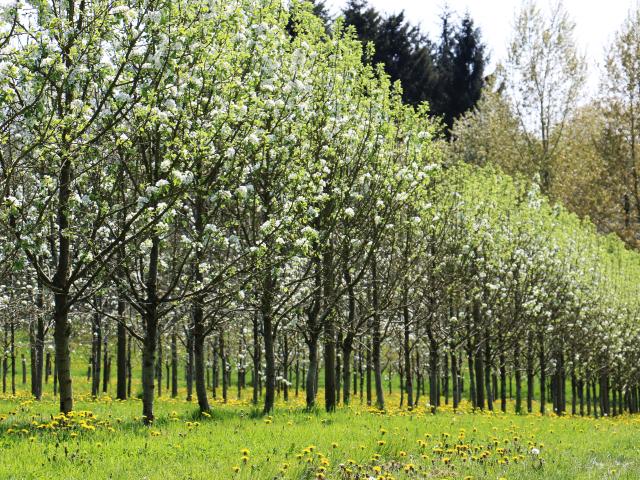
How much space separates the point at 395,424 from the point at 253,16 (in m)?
8.56

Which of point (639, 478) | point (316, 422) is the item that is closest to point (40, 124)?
point (316, 422)

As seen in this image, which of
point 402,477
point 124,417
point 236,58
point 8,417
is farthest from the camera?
point 124,417

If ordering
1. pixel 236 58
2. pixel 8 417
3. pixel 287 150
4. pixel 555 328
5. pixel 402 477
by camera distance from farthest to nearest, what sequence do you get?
pixel 555 328 → pixel 8 417 → pixel 287 150 → pixel 236 58 → pixel 402 477

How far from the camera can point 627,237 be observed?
5072 cm

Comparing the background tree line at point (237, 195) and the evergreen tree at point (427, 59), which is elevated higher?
the evergreen tree at point (427, 59)

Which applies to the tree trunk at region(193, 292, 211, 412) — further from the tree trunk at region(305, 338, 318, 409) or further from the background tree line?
the tree trunk at region(305, 338, 318, 409)

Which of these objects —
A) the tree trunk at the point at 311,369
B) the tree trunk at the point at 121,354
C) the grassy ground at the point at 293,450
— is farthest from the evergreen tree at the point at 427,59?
the grassy ground at the point at 293,450

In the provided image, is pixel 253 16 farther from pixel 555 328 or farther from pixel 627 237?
pixel 627 237

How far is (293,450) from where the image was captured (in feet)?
35.2

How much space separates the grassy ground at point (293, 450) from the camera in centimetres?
900

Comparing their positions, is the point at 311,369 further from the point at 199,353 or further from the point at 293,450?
the point at 293,450

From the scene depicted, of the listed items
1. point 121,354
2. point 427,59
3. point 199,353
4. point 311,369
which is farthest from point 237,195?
point 427,59

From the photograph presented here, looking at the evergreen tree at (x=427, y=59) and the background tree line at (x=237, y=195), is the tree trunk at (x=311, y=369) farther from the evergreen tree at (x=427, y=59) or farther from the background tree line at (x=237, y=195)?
the evergreen tree at (x=427, y=59)

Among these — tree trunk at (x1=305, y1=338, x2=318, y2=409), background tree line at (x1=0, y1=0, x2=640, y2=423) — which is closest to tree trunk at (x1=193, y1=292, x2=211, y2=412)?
background tree line at (x1=0, y1=0, x2=640, y2=423)
